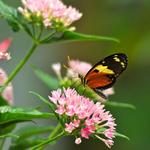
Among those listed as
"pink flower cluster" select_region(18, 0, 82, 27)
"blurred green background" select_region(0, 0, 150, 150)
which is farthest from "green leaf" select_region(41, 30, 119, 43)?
"blurred green background" select_region(0, 0, 150, 150)

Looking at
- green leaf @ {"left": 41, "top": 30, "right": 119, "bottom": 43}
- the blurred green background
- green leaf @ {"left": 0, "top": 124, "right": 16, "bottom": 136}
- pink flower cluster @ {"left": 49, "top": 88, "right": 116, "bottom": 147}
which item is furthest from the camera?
the blurred green background

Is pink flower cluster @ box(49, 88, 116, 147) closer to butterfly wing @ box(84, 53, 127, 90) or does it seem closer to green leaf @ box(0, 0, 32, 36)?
butterfly wing @ box(84, 53, 127, 90)

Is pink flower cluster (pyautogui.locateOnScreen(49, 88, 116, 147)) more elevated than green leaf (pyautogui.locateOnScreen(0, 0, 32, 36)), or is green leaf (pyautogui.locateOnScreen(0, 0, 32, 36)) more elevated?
green leaf (pyautogui.locateOnScreen(0, 0, 32, 36))

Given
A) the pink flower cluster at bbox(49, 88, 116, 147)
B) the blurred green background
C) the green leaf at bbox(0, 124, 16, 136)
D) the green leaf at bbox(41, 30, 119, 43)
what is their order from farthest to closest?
the blurred green background < the green leaf at bbox(41, 30, 119, 43) < the green leaf at bbox(0, 124, 16, 136) < the pink flower cluster at bbox(49, 88, 116, 147)

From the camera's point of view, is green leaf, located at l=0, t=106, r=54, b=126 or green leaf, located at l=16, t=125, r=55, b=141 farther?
green leaf, located at l=16, t=125, r=55, b=141


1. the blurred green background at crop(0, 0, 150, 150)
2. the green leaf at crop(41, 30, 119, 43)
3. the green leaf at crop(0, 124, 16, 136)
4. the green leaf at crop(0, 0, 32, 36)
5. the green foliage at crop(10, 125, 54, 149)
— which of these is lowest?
the blurred green background at crop(0, 0, 150, 150)

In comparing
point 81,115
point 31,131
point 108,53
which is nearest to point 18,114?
point 81,115

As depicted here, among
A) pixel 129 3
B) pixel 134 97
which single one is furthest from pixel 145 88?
pixel 129 3

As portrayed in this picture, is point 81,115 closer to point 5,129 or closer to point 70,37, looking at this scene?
point 5,129

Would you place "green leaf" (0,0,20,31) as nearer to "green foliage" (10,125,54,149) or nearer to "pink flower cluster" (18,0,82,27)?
"pink flower cluster" (18,0,82,27)
